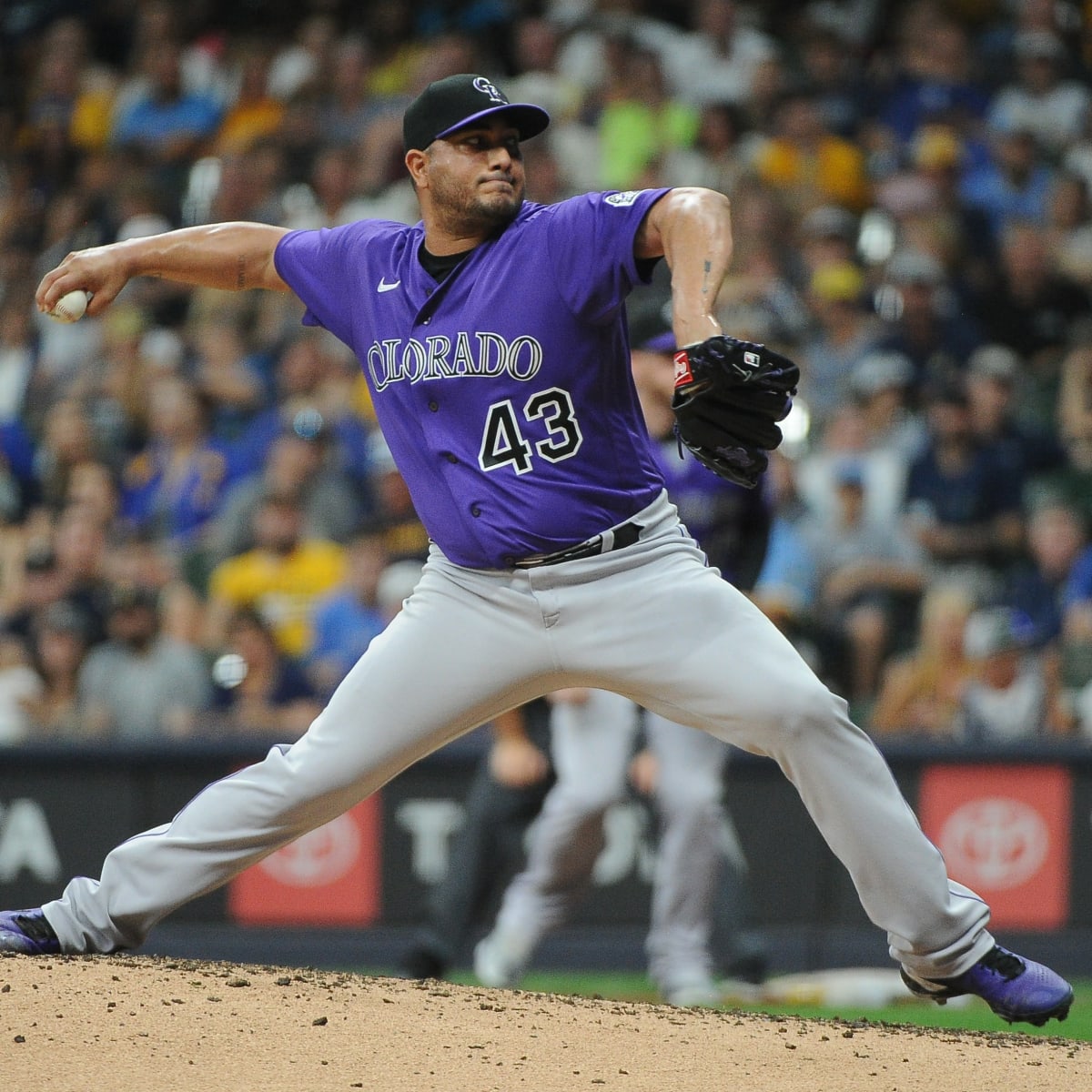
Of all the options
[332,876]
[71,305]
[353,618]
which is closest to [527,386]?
[71,305]

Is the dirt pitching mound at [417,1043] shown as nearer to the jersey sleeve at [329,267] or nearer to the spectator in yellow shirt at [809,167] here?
the jersey sleeve at [329,267]

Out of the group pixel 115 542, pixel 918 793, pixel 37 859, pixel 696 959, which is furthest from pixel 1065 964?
pixel 115 542

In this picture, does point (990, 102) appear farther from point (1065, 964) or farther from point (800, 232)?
point (1065, 964)

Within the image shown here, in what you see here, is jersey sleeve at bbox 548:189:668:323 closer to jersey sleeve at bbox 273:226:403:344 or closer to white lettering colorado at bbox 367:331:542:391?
white lettering colorado at bbox 367:331:542:391

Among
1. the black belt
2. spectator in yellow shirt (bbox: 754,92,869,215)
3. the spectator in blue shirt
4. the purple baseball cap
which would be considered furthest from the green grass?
spectator in yellow shirt (bbox: 754,92,869,215)

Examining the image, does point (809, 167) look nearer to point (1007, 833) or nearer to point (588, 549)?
point (1007, 833)
